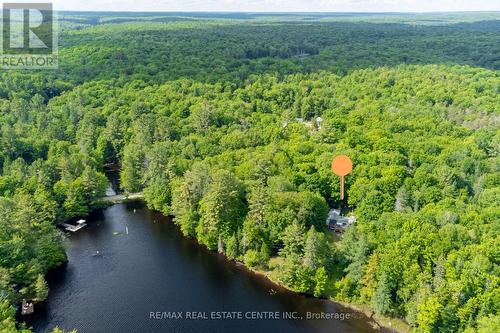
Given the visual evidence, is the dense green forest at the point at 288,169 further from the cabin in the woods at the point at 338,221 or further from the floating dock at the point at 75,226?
the cabin in the woods at the point at 338,221

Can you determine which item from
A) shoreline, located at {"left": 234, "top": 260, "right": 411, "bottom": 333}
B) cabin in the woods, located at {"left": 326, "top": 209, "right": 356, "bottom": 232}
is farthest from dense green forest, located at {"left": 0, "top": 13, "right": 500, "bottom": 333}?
cabin in the woods, located at {"left": 326, "top": 209, "right": 356, "bottom": 232}

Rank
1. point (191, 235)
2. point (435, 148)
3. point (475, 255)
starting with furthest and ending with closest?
point (435, 148)
point (191, 235)
point (475, 255)

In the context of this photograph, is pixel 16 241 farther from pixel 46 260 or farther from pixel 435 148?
pixel 435 148

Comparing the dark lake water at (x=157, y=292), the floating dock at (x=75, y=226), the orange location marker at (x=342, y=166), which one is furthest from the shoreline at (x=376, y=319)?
the floating dock at (x=75, y=226)

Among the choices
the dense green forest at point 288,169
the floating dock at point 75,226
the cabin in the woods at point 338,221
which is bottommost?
the floating dock at point 75,226

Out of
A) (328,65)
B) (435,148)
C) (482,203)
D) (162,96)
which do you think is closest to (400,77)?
(328,65)

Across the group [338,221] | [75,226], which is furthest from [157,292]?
[338,221]

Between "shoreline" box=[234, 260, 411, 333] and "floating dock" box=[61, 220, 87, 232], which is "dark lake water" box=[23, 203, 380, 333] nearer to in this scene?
"shoreline" box=[234, 260, 411, 333]
